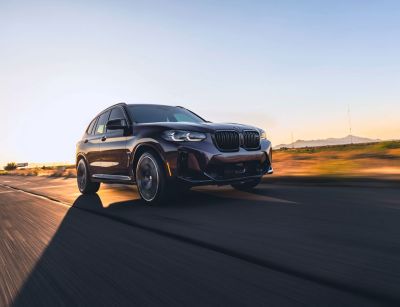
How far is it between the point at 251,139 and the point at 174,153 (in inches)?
55.1

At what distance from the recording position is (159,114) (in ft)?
24.6

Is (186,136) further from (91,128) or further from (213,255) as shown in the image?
(91,128)

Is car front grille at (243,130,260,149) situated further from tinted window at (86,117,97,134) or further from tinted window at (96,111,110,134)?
tinted window at (86,117,97,134)

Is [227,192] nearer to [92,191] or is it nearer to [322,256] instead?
[92,191]

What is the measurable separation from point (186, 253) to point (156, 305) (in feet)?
3.44

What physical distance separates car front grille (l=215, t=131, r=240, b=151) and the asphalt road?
0.91 m

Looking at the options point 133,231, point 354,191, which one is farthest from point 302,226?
point 354,191

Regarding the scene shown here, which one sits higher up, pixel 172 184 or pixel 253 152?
A: pixel 253 152

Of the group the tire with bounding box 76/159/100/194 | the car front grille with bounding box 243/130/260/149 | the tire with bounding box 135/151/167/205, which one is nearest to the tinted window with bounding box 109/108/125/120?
the tire with bounding box 135/151/167/205

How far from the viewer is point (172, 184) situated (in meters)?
5.75

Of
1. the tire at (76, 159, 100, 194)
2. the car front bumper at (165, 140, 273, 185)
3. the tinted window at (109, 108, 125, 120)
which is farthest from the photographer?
the tire at (76, 159, 100, 194)

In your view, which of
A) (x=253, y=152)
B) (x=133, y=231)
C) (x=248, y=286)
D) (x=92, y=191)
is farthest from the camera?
(x=92, y=191)

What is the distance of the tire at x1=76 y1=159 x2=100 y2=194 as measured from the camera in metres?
8.84

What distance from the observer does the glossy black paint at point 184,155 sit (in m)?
5.58
